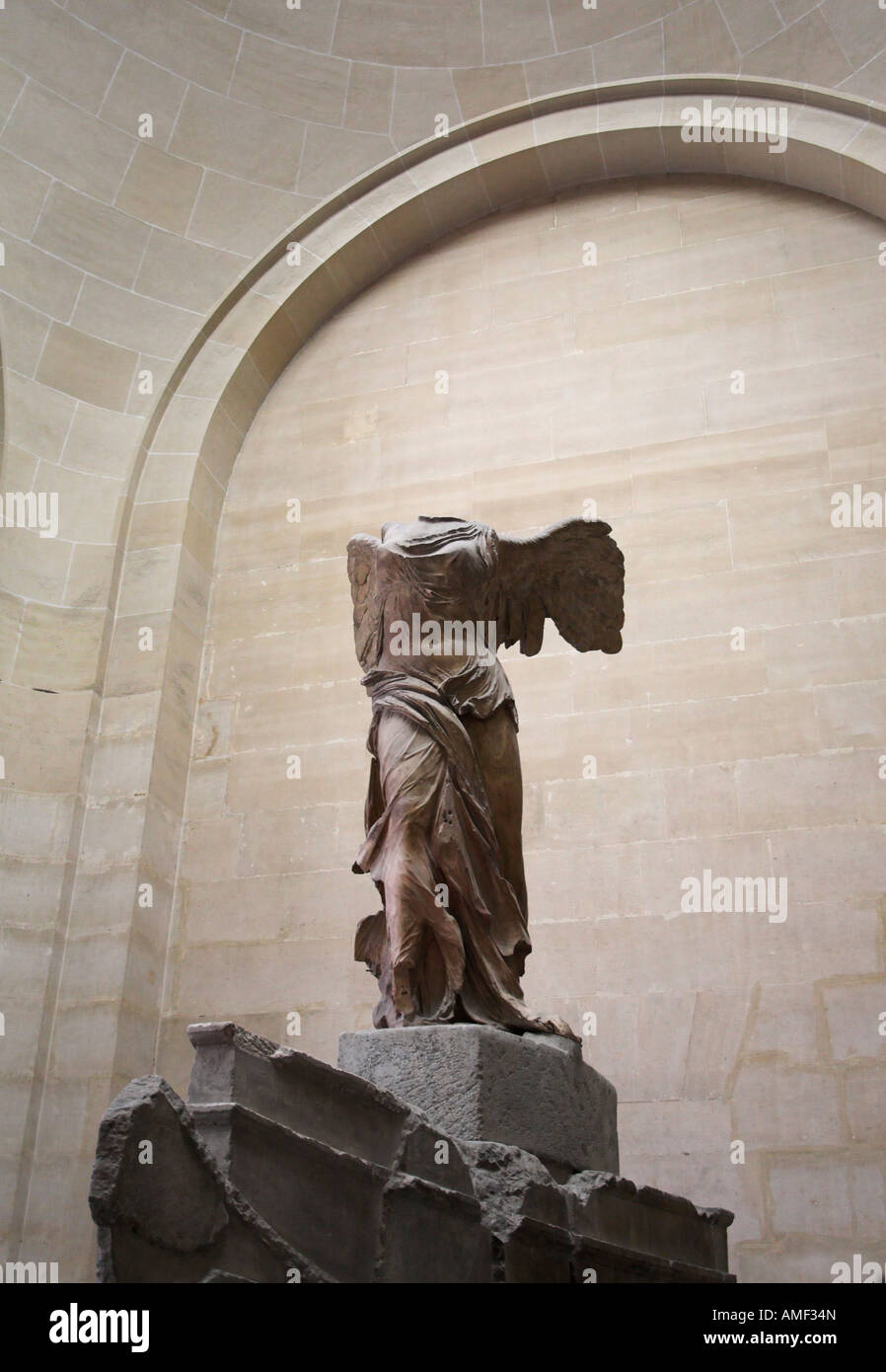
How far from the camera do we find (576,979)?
23.2 ft

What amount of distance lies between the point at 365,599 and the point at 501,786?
2.79ft

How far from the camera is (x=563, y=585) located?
5.16 meters

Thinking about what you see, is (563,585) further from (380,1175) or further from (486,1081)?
(380,1175)

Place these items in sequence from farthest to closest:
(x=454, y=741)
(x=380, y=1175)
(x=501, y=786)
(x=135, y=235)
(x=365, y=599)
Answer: (x=135, y=235) → (x=365, y=599) → (x=501, y=786) → (x=454, y=741) → (x=380, y=1175)

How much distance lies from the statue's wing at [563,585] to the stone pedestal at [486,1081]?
1.57m

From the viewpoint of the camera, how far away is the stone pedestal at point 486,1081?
3.99 metres

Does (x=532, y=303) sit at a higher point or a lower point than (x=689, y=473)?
higher

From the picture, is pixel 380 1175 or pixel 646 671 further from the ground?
pixel 646 671

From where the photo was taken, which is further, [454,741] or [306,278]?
[306,278]

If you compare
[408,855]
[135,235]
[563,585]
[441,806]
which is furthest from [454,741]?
[135,235]

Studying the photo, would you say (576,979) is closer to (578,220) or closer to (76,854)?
(76,854)

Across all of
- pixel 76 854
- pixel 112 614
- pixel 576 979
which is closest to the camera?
pixel 576 979
